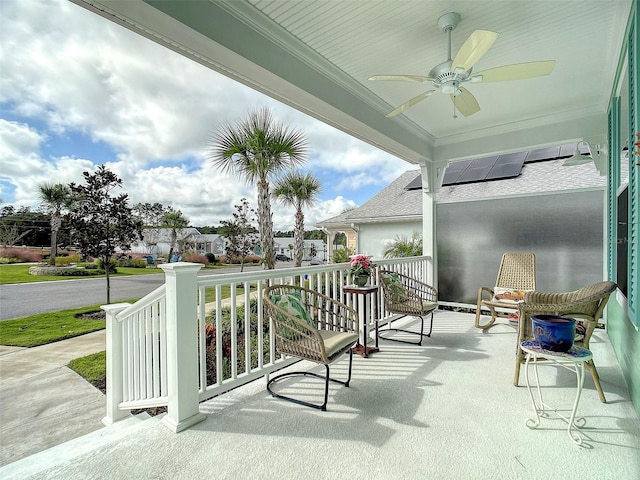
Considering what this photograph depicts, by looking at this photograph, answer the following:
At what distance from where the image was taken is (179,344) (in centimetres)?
203

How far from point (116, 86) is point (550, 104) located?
36.0 ft

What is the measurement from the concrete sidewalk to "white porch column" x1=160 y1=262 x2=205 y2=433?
2.29 meters

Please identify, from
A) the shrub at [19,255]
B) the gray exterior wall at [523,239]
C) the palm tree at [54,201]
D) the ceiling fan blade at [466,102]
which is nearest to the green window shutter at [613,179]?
the gray exterior wall at [523,239]

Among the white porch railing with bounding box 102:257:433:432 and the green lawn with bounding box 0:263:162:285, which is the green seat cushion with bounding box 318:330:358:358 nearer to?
the white porch railing with bounding box 102:257:433:432

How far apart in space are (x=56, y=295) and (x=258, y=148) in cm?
694

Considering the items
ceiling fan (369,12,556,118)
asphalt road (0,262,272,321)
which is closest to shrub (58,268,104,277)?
asphalt road (0,262,272,321)

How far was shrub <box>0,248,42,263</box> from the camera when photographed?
6508mm

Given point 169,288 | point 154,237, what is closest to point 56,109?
point 154,237

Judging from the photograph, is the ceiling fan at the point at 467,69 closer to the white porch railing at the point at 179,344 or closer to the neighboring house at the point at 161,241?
the white porch railing at the point at 179,344

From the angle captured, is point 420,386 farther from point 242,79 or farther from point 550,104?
point 550,104

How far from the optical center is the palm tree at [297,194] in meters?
10.1

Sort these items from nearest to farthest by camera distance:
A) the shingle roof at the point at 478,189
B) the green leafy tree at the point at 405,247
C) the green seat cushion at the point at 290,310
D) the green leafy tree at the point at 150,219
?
the green seat cushion at the point at 290,310
the shingle roof at the point at 478,189
the green leafy tree at the point at 405,247
the green leafy tree at the point at 150,219

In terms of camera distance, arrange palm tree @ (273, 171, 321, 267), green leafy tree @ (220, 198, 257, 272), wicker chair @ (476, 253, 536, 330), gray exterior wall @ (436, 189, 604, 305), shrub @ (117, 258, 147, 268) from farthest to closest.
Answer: green leafy tree @ (220, 198, 257, 272)
palm tree @ (273, 171, 321, 267)
shrub @ (117, 258, 147, 268)
gray exterior wall @ (436, 189, 604, 305)
wicker chair @ (476, 253, 536, 330)

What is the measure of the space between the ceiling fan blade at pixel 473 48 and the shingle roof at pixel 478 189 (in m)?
3.41
